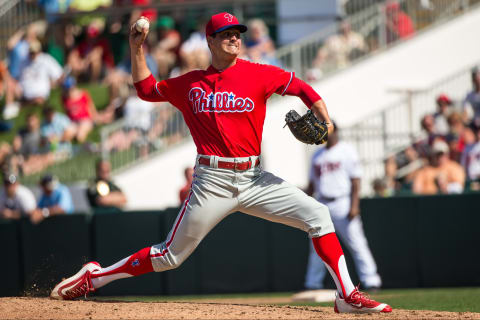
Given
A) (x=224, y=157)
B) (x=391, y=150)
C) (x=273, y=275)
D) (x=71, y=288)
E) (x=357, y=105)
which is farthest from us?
(x=357, y=105)

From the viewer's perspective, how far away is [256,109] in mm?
7137

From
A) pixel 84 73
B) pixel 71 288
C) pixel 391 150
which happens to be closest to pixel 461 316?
pixel 71 288

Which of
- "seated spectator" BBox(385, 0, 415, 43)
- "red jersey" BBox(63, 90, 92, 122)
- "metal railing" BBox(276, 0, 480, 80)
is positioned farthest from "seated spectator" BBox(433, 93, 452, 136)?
"red jersey" BBox(63, 90, 92, 122)

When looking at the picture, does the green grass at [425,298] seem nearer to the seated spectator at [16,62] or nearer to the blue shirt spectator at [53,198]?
the blue shirt spectator at [53,198]

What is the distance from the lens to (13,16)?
20953 mm

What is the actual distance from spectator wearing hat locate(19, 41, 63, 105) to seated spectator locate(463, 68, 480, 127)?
8.41 metres

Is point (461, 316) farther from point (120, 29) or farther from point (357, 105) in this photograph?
point (120, 29)

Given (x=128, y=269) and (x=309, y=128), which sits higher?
(x=309, y=128)

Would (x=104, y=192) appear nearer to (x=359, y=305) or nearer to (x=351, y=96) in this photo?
(x=351, y=96)

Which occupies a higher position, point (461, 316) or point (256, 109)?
point (256, 109)

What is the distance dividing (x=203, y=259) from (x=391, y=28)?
729 cm

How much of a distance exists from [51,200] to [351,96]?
646 cm

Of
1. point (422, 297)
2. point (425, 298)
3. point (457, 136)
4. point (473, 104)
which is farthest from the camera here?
point (473, 104)

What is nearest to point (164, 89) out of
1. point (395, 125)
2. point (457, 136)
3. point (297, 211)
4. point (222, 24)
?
point (222, 24)
